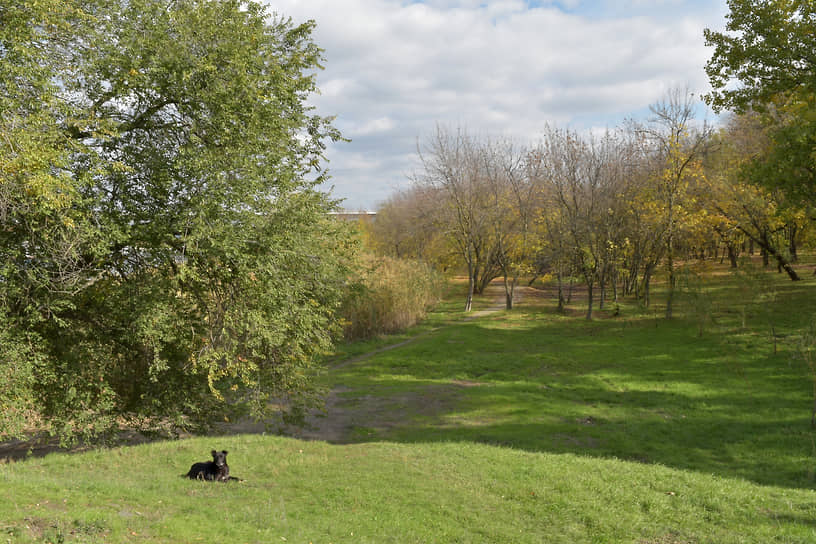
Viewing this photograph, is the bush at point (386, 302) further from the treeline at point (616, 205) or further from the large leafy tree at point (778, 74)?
the large leafy tree at point (778, 74)

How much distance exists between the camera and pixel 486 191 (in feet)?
142

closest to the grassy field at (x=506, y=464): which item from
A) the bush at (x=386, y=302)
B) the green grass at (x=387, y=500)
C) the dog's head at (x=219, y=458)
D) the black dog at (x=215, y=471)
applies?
the green grass at (x=387, y=500)

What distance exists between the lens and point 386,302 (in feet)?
102

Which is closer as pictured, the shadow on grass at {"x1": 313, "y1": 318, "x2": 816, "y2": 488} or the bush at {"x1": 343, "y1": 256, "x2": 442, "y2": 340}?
the shadow on grass at {"x1": 313, "y1": 318, "x2": 816, "y2": 488}

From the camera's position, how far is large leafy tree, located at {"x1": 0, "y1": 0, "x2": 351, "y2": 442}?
1152cm

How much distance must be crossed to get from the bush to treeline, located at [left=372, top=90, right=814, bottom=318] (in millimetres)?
6192

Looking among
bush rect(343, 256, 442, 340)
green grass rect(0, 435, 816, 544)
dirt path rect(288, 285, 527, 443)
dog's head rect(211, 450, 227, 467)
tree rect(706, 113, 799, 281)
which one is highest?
tree rect(706, 113, 799, 281)

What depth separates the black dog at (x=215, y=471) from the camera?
30.3 ft

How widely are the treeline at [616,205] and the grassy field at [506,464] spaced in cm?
813

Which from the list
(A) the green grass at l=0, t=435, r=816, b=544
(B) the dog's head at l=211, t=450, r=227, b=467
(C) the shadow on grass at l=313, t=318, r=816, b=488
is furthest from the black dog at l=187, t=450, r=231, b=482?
(C) the shadow on grass at l=313, t=318, r=816, b=488

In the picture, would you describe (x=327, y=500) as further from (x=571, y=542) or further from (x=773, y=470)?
(x=773, y=470)

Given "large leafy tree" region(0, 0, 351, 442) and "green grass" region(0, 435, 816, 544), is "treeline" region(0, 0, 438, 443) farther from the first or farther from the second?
"green grass" region(0, 435, 816, 544)

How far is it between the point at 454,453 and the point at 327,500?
3758mm

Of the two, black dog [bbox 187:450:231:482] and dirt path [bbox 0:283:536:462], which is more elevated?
black dog [bbox 187:450:231:482]
